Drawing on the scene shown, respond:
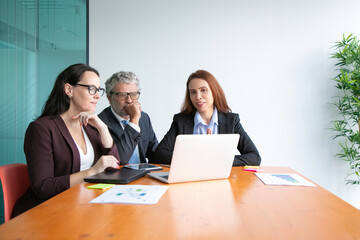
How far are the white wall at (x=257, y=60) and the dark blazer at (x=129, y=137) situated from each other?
50.1 inches

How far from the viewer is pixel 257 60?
3.96m

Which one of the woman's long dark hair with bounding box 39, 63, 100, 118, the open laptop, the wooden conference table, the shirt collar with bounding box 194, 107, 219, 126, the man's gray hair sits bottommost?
the wooden conference table

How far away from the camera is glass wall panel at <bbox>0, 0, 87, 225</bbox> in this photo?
10.6 ft

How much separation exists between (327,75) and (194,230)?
372cm

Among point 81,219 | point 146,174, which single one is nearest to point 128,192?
point 81,219

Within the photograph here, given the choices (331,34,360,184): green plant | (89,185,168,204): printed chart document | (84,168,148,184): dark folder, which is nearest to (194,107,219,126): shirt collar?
(84,168,148,184): dark folder

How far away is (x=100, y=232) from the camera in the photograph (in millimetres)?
814

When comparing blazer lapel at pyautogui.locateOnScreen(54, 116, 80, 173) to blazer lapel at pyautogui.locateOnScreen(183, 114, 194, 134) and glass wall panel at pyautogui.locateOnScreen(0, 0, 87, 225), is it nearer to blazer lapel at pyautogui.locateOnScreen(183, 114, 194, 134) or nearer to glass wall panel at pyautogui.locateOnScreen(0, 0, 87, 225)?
blazer lapel at pyautogui.locateOnScreen(183, 114, 194, 134)

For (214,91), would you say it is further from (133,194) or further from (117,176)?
(133,194)

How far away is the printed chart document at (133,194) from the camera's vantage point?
1.11 metres

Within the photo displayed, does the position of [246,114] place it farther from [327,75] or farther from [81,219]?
[81,219]

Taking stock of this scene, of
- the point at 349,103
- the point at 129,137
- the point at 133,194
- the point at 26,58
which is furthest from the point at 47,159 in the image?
the point at 349,103

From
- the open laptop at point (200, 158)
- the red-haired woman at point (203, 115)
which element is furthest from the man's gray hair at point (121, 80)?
the open laptop at point (200, 158)

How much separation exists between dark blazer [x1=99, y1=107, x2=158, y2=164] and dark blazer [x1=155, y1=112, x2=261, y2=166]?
0.22 metres
